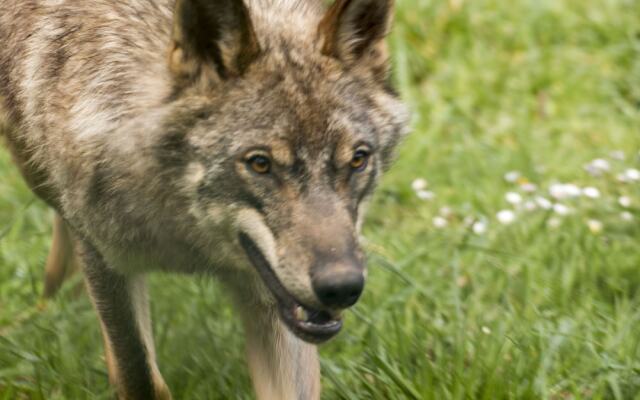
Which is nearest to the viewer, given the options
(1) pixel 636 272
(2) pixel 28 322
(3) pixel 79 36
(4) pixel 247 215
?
(4) pixel 247 215

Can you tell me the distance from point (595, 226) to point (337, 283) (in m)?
2.60

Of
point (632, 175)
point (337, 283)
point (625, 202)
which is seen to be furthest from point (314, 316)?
point (632, 175)

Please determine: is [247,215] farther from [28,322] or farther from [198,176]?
[28,322]

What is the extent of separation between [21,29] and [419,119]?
347cm

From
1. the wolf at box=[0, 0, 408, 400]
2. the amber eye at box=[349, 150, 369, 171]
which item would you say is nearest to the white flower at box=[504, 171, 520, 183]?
the wolf at box=[0, 0, 408, 400]

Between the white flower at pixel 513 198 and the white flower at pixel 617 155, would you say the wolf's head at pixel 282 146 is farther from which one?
the white flower at pixel 617 155

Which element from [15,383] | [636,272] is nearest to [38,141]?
[15,383]

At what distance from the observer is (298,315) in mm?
3504

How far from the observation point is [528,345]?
4184 mm

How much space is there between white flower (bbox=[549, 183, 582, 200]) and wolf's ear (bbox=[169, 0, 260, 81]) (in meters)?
2.62

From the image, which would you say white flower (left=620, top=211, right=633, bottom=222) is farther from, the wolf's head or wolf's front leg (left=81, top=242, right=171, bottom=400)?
wolf's front leg (left=81, top=242, right=171, bottom=400)

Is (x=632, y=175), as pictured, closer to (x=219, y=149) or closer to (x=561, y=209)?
(x=561, y=209)

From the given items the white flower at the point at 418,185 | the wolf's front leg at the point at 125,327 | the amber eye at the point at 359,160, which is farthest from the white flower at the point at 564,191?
the wolf's front leg at the point at 125,327

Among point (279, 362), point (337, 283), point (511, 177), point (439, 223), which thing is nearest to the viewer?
point (337, 283)
